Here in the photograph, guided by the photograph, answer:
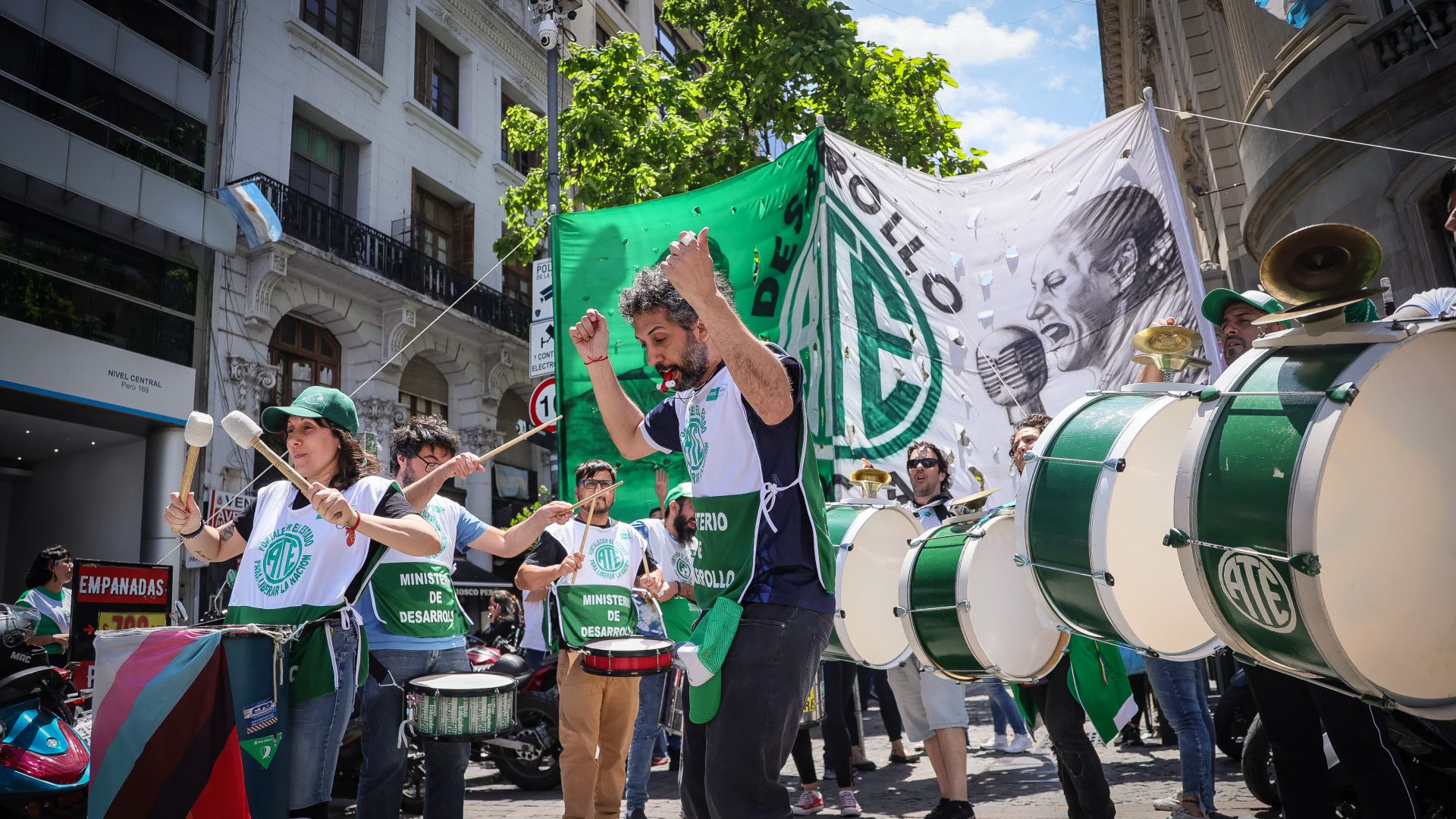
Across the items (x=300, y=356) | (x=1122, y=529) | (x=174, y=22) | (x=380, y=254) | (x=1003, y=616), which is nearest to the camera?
(x=1122, y=529)

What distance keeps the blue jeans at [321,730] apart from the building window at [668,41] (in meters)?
28.3

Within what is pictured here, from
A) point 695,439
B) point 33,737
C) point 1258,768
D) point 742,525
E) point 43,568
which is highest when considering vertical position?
point 43,568

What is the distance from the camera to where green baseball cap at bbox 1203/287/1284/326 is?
11.8 feet

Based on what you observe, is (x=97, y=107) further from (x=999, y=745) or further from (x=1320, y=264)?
(x=1320, y=264)

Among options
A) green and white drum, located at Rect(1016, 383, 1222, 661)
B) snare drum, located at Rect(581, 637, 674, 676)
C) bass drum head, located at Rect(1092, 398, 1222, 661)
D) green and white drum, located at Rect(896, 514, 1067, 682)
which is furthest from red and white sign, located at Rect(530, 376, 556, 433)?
bass drum head, located at Rect(1092, 398, 1222, 661)

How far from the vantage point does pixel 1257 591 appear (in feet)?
8.30

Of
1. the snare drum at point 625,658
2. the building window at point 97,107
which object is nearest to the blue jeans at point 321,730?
the snare drum at point 625,658

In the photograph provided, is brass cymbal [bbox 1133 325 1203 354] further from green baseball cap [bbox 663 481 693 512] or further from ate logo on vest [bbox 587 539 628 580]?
green baseball cap [bbox 663 481 693 512]

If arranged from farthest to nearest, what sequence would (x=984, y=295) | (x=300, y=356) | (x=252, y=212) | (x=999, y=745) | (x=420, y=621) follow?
(x=300, y=356) → (x=252, y=212) → (x=999, y=745) → (x=984, y=295) → (x=420, y=621)

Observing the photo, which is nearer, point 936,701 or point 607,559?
point 936,701

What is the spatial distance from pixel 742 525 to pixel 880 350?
4245mm

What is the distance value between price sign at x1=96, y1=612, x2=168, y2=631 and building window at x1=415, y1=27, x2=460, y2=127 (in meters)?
15.9

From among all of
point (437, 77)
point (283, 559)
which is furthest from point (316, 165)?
point (283, 559)

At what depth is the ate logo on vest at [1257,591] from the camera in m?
2.44
